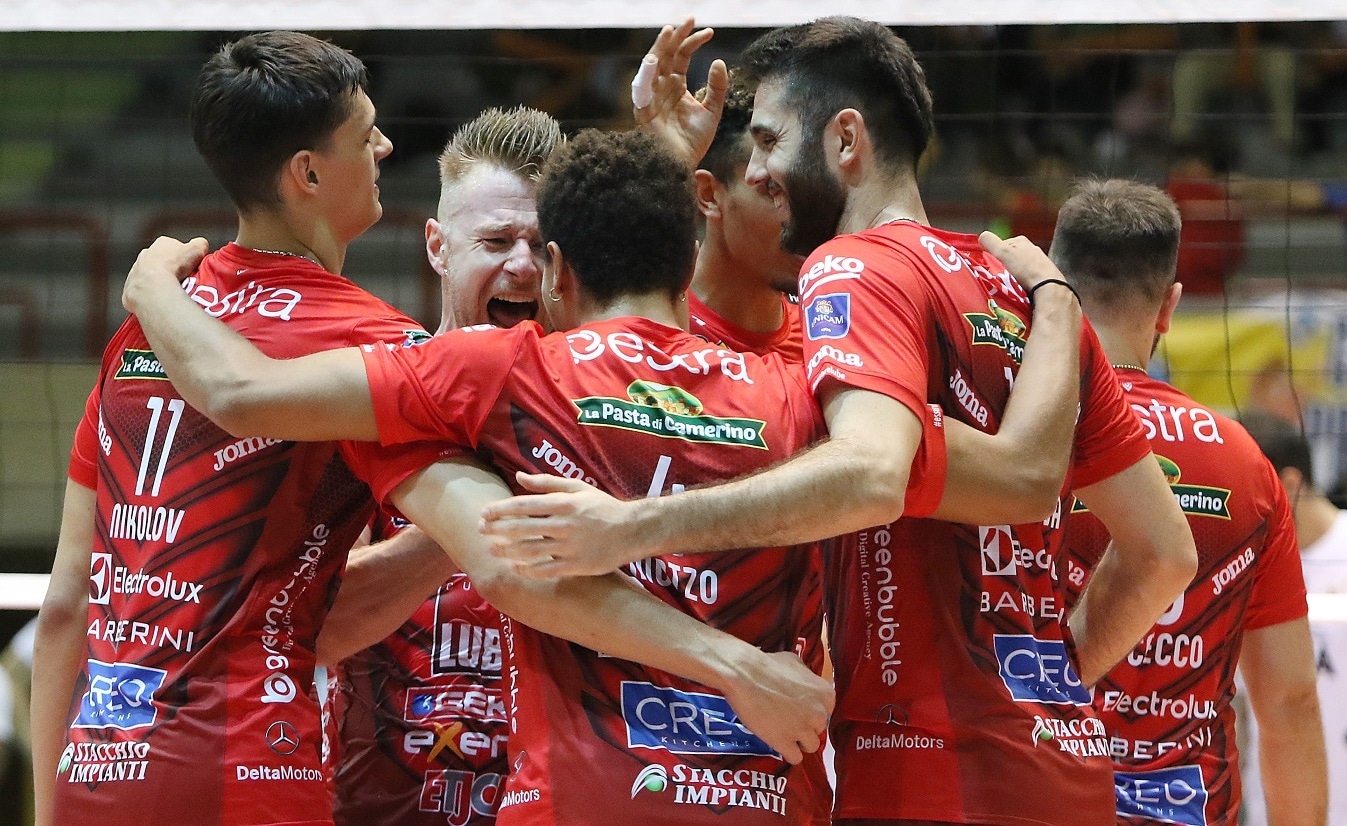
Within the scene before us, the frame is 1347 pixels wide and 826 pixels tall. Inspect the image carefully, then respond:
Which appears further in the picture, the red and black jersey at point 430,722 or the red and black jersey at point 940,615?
the red and black jersey at point 430,722

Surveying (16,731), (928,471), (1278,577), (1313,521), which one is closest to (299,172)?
(928,471)

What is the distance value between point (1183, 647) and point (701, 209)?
5.70 feet

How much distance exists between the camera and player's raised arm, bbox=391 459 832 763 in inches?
99.2

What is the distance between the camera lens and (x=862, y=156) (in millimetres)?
3127

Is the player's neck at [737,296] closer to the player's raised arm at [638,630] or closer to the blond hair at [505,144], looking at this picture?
the blond hair at [505,144]

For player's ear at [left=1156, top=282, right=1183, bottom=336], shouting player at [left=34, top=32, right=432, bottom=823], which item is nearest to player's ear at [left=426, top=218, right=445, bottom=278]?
shouting player at [left=34, top=32, right=432, bottom=823]

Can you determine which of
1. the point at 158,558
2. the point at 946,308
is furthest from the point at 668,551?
the point at 158,558

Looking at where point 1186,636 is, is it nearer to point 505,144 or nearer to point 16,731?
point 505,144

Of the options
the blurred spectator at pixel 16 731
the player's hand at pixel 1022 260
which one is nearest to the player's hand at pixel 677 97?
the player's hand at pixel 1022 260

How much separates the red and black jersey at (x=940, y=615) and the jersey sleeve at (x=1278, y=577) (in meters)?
1.32

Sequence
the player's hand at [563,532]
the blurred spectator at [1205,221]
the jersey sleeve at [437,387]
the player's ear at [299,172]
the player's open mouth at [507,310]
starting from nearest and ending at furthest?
1. the player's hand at [563,532]
2. the jersey sleeve at [437,387]
3. the player's ear at [299,172]
4. the player's open mouth at [507,310]
5. the blurred spectator at [1205,221]

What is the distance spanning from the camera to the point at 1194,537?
153 inches

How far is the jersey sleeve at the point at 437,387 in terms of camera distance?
8.60 ft

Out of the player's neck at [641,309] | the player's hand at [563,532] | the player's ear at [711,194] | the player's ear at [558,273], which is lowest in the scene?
the player's hand at [563,532]
